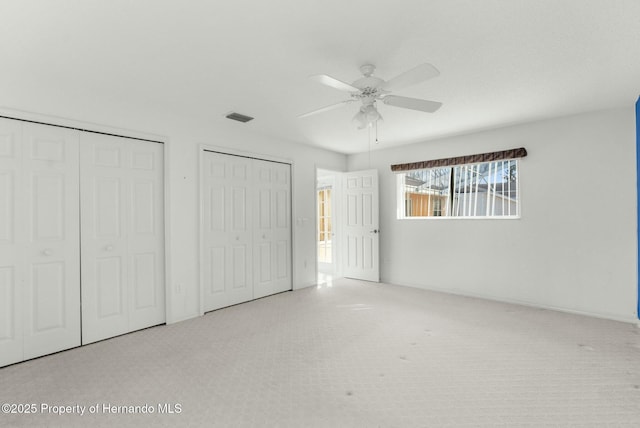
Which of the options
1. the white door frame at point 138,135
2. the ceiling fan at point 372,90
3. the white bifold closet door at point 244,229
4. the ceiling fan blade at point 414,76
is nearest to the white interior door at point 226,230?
the white bifold closet door at point 244,229

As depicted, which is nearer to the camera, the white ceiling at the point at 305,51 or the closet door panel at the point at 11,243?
the white ceiling at the point at 305,51

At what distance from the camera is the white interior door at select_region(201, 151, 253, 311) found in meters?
4.00

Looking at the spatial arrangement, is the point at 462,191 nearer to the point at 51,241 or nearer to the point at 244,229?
the point at 244,229

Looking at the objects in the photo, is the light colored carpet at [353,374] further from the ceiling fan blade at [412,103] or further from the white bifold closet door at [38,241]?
the ceiling fan blade at [412,103]

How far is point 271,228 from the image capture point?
477 cm

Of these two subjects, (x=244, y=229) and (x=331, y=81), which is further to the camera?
(x=244, y=229)

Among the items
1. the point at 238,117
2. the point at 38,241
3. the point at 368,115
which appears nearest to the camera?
the point at 368,115

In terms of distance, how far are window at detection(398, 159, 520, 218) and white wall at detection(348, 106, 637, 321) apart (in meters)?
0.20

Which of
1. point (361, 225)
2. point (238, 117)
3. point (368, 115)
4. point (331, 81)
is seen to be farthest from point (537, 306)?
point (238, 117)

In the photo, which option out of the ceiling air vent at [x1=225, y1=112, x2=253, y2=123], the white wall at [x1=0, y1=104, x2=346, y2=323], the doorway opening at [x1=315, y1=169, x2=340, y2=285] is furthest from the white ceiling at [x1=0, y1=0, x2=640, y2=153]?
the doorway opening at [x1=315, y1=169, x2=340, y2=285]

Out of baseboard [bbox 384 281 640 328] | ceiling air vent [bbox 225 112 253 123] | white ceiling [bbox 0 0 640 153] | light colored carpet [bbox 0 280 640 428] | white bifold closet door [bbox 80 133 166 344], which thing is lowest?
light colored carpet [bbox 0 280 640 428]

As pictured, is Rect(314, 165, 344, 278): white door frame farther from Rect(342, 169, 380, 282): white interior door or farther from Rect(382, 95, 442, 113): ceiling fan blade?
Rect(382, 95, 442, 113): ceiling fan blade

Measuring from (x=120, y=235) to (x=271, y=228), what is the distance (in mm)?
2005

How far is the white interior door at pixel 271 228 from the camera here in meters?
4.58
